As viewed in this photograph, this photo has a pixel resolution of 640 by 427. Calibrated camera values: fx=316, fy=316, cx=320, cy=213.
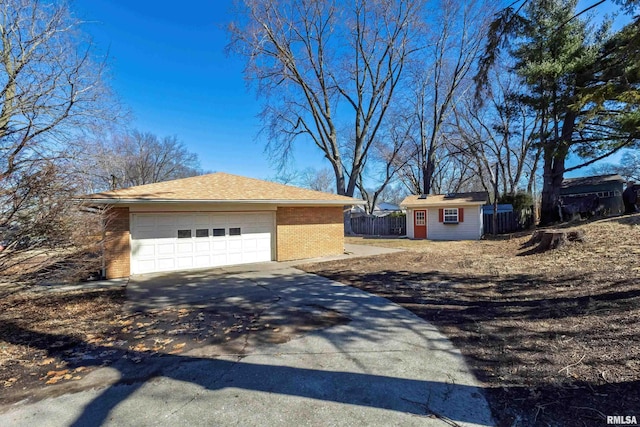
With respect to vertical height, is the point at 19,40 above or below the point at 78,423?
above

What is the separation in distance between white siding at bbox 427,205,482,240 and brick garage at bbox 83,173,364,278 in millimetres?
8780

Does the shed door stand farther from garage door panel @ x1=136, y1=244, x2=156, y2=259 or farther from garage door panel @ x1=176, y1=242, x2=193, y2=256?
garage door panel @ x1=136, y1=244, x2=156, y2=259

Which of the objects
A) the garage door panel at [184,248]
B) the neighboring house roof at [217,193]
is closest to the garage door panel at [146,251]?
the garage door panel at [184,248]

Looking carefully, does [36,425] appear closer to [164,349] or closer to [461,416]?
[164,349]

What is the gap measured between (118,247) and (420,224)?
658 inches

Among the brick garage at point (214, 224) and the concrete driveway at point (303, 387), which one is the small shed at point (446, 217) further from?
the concrete driveway at point (303, 387)

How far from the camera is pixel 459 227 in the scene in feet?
62.1

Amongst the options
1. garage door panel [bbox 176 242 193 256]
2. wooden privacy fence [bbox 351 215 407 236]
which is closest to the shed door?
wooden privacy fence [bbox 351 215 407 236]

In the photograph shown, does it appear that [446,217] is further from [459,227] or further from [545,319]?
[545,319]

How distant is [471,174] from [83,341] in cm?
4078

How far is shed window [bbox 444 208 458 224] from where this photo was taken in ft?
62.1

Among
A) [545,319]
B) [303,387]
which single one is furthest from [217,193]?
[545,319]

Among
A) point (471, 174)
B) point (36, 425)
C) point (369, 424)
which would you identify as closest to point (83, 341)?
point (36, 425)

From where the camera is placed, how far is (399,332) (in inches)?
176
